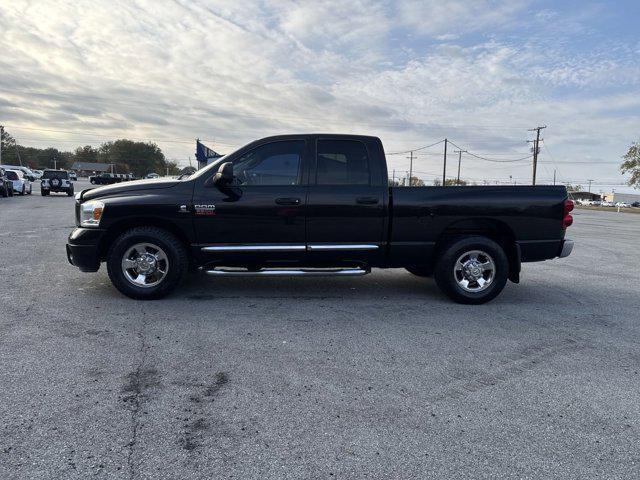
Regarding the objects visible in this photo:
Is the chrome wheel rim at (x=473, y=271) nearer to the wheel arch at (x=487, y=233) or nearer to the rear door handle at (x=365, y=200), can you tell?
the wheel arch at (x=487, y=233)

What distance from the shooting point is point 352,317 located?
5.13 m

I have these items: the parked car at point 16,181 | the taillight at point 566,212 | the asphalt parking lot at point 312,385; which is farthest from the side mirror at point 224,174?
the parked car at point 16,181

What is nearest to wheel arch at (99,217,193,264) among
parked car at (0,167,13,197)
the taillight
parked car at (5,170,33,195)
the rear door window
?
the rear door window

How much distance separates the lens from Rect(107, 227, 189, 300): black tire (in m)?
5.52

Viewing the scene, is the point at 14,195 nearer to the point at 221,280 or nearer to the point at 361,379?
the point at 221,280

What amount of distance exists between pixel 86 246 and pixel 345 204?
10.3 feet

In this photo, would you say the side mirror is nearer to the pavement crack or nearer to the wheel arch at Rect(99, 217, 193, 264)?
the wheel arch at Rect(99, 217, 193, 264)

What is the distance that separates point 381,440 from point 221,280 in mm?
4388

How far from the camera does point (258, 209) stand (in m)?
5.60

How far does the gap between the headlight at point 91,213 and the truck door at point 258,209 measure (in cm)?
113

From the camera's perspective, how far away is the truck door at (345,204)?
5668 mm

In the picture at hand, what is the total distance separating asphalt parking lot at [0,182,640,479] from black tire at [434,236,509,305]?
0.54ft

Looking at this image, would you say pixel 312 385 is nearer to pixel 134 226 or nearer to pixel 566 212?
pixel 134 226

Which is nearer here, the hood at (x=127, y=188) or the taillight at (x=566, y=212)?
the hood at (x=127, y=188)
